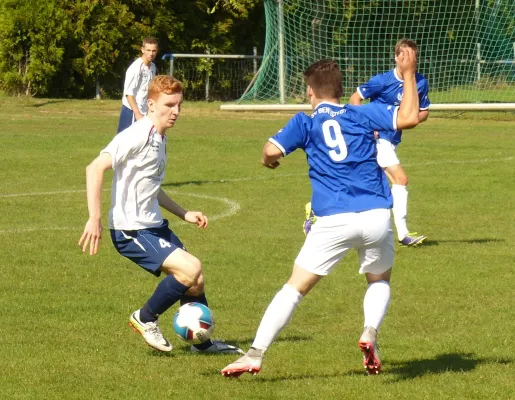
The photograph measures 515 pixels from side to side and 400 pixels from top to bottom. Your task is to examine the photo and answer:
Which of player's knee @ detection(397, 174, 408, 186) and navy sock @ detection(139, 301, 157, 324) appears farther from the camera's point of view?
player's knee @ detection(397, 174, 408, 186)

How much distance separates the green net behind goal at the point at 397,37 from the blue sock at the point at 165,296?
20.2 metres

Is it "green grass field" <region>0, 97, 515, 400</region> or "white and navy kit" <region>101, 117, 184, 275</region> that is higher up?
"white and navy kit" <region>101, 117, 184, 275</region>

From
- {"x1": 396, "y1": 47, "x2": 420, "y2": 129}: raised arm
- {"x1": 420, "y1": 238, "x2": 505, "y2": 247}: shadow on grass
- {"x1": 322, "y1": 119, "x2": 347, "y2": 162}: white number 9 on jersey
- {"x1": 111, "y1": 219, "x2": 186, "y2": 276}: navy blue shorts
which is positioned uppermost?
{"x1": 396, "y1": 47, "x2": 420, "y2": 129}: raised arm

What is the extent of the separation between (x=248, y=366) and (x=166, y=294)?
3.19 ft

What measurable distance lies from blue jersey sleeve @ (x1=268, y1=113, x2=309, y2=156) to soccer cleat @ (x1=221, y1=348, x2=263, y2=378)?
3.62 ft

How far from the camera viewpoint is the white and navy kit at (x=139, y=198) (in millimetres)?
6316

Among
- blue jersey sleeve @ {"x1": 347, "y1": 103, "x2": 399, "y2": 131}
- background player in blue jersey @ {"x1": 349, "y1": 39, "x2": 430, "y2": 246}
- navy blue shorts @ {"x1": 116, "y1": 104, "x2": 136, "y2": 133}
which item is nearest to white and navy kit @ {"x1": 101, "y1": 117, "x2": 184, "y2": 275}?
blue jersey sleeve @ {"x1": 347, "y1": 103, "x2": 399, "y2": 131}

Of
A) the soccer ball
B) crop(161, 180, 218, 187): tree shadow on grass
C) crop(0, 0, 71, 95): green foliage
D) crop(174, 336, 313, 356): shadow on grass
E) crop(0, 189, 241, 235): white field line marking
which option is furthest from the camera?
crop(0, 0, 71, 95): green foliage

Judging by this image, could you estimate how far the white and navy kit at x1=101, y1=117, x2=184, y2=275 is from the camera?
632cm

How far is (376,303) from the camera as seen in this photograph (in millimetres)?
5996

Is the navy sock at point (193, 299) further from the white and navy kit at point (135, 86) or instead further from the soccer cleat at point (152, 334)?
the white and navy kit at point (135, 86)

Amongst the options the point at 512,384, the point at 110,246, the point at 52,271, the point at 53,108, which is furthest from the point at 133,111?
the point at 53,108

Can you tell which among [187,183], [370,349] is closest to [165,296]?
[370,349]

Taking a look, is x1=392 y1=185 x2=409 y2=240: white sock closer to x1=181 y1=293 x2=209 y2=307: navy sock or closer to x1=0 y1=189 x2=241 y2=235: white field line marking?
x1=0 y1=189 x2=241 y2=235: white field line marking
